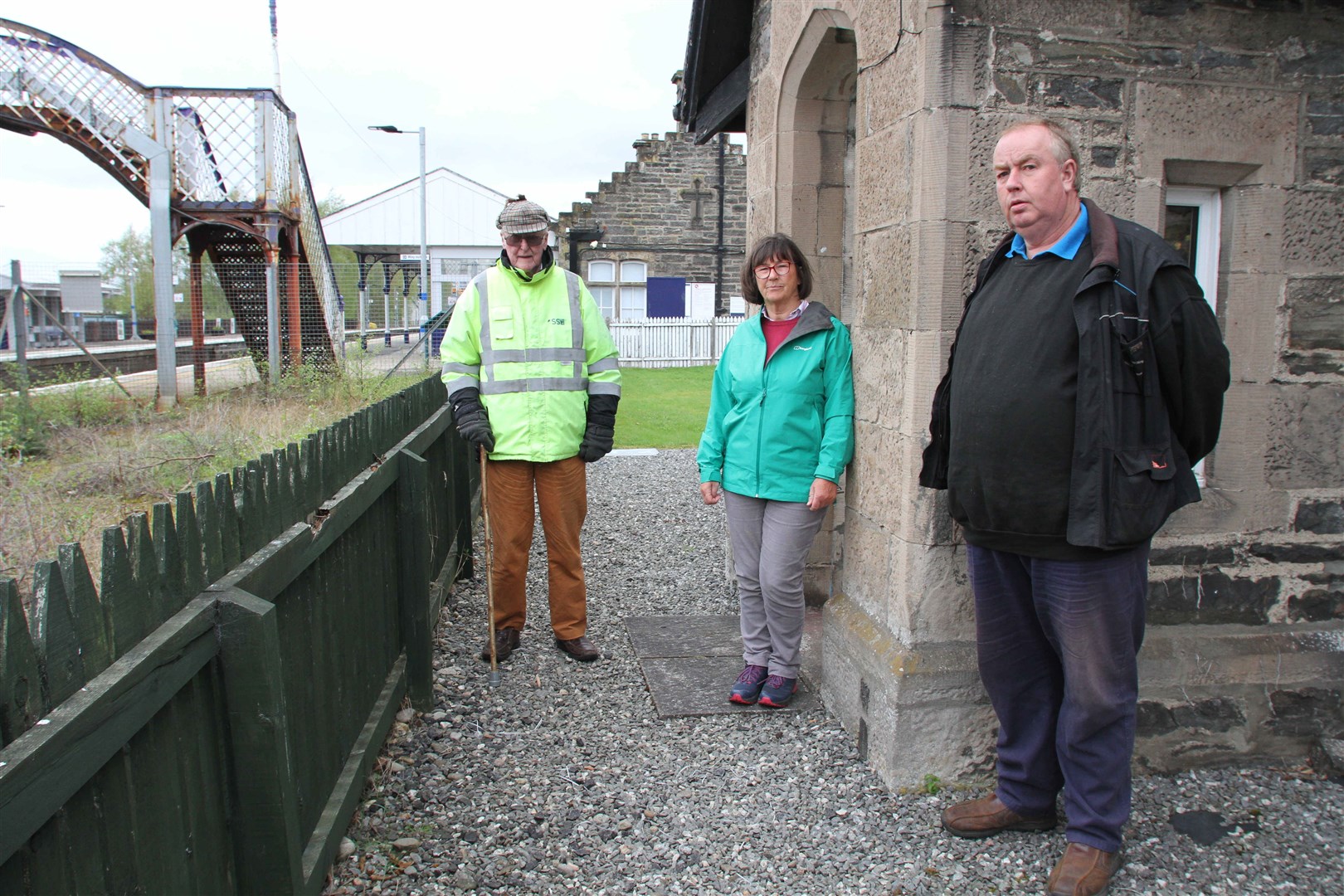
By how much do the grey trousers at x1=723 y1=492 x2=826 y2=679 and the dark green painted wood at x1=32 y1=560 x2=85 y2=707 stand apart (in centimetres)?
270

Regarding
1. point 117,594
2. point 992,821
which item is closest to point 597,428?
point 992,821

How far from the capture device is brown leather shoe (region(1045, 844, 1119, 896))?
2707 mm

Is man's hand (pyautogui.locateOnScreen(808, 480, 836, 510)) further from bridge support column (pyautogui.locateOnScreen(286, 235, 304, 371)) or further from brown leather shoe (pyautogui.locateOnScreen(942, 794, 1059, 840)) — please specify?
bridge support column (pyautogui.locateOnScreen(286, 235, 304, 371))

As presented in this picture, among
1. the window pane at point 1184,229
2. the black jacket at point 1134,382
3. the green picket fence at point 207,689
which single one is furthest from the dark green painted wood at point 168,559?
the window pane at point 1184,229

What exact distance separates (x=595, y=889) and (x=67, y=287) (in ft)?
127

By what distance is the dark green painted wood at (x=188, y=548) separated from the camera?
1.98 meters

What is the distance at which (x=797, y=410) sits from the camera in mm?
3803

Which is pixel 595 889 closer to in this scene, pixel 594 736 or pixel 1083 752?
pixel 594 736

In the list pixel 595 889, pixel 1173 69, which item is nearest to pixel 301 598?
pixel 595 889

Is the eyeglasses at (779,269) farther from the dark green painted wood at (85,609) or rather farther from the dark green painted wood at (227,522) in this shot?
the dark green painted wood at (85,609)

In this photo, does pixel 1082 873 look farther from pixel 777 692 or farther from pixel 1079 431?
pixel 777 692

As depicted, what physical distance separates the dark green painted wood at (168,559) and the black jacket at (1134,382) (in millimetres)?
2154

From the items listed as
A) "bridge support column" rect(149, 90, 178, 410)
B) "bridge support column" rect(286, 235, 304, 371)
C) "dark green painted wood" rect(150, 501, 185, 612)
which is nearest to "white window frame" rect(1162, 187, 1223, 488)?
"dark green painted wood" rect(150, 501, 185, 612)

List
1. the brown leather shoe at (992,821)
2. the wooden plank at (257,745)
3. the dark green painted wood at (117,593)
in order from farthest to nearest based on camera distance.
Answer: the brown leather shoe at (992,821) < the wooden plank at (257,745) < the dark green painted wood at (117,593)
